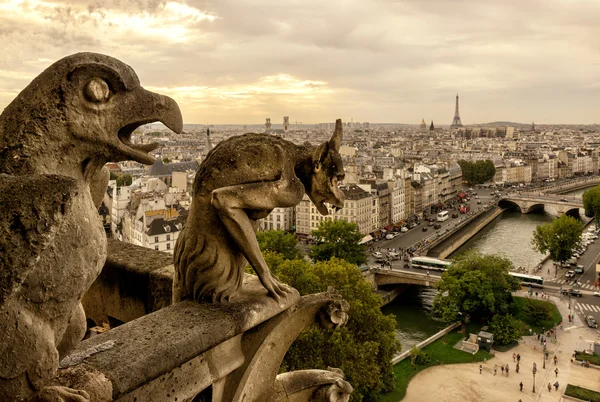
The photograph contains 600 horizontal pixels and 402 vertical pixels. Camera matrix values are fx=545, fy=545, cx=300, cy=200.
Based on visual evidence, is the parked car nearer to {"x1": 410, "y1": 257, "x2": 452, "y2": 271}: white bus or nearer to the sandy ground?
{"x1": 410, "y1": 257, "x2": 452, "y2": 271}: white bus

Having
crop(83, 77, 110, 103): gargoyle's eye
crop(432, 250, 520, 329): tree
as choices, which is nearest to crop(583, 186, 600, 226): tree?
crop(432, 250, 520, 329): tree

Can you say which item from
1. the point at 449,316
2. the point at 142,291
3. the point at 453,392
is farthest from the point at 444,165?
the point at 142,291

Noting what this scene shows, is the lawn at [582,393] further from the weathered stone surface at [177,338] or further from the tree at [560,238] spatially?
the tree at [560,238]

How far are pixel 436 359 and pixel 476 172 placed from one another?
7398 cm

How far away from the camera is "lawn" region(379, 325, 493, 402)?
20.8 m

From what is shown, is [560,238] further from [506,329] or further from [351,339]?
[351,339]

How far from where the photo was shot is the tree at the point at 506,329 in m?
26.4

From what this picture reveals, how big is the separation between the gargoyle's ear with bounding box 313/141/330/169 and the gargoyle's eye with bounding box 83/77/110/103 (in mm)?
1904

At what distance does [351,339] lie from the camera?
17266 mm

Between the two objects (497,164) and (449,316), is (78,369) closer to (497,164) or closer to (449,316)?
(449,316)

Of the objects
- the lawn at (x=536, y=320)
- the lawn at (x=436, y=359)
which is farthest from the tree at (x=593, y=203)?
the lawn at (x=436, y=359)

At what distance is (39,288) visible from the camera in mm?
2031

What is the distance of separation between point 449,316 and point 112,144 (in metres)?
28.3

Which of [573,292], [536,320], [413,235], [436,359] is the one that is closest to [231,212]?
[436,359]
